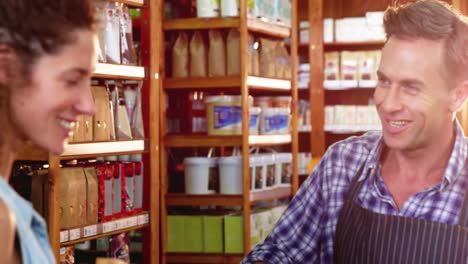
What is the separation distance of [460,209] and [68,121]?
1362mm

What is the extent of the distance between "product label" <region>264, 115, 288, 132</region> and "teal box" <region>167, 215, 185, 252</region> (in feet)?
2.93

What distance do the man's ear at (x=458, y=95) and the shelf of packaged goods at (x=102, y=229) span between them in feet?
6.64

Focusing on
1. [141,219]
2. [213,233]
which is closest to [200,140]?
[213,233]

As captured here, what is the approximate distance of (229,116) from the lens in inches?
199

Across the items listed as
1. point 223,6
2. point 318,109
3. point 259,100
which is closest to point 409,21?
point 223,6

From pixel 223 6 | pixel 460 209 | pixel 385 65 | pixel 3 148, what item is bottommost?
pixel 460 209

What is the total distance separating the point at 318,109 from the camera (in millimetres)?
8023

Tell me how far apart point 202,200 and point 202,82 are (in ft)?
2.52

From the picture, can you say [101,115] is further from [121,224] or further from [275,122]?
[275,122]

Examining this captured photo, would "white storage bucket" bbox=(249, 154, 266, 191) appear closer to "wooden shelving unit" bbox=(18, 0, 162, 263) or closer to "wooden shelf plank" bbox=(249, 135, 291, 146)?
"wooden shelf plank" bbox=(249, 135, 291, 146)

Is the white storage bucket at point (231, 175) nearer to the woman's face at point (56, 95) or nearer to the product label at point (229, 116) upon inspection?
the product label at point (229, 116)

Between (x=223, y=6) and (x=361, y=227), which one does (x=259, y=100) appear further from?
(x=361, y=227)

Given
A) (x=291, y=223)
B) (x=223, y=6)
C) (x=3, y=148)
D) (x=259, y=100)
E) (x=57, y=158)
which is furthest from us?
(x=259, y=100)

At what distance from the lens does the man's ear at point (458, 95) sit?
2.43 metres
